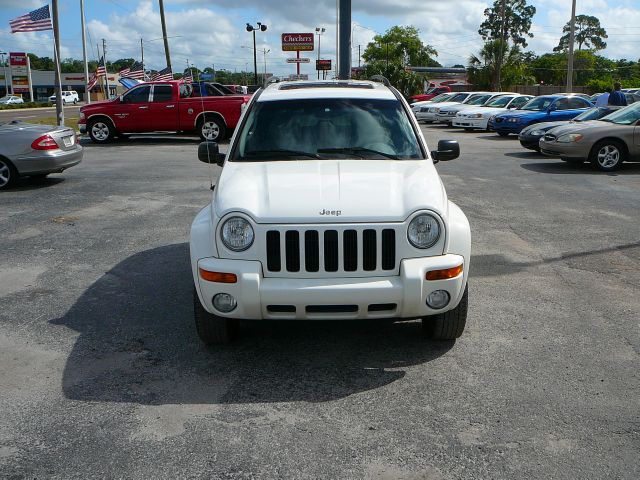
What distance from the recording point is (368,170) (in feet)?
16.4

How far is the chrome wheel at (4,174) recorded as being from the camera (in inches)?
471

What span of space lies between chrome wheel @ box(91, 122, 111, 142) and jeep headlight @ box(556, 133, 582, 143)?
13.6m

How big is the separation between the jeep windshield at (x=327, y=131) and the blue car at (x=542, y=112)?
56.6ft

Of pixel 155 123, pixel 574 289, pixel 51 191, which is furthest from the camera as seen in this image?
pixel 155 123

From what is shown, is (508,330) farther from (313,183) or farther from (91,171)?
(91,171)

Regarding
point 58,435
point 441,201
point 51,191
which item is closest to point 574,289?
point 441,201

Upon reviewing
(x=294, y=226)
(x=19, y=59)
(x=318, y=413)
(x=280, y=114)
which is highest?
(x=19, y=59)

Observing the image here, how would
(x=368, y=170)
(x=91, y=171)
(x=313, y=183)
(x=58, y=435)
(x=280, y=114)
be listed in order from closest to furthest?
(x=58, y=435)
(x=313, y=183)
(x=368, y=170)
(x=280, y=114)
(x=91, y=171)

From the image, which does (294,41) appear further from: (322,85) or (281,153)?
(281,153)

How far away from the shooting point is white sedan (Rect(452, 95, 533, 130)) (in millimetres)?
26188

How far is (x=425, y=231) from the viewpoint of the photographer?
4.35m

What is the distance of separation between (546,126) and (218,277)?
14861 millimetres

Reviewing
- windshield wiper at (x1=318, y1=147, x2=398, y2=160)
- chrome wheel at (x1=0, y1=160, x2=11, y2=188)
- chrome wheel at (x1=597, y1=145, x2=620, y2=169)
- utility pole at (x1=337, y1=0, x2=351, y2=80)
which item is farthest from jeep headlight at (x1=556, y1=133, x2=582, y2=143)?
chrome wheel at (x1=0, y1=160, x2=11, y2=188)

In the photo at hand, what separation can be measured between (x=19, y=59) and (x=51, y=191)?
3386 inches
